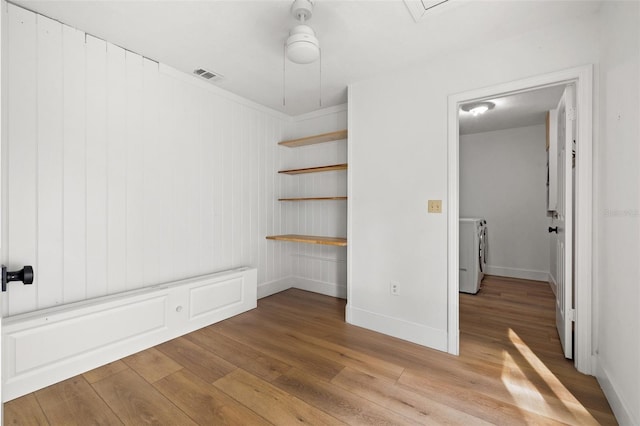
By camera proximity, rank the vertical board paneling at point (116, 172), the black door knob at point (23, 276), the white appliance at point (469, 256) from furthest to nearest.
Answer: the white appliance at point (469, 256) < the vertical board paneling at point (116, 172) < the black door knob at point (23, 276)

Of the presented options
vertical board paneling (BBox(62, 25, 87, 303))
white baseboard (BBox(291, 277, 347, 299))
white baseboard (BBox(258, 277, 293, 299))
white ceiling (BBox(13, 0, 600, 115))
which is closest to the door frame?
white ceiling (BBox(13, 0, 600, 115))

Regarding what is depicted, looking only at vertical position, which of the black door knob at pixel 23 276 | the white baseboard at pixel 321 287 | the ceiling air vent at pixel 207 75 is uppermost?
the ceiling air vent at pixel 207 75

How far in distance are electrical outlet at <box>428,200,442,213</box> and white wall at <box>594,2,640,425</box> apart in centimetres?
97

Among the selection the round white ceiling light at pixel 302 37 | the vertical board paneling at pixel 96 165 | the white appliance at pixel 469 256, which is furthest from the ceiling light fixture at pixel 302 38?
the white appliance at pixel 469 256

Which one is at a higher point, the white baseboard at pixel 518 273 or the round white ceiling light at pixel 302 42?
the round white ceiling light at pixel 302 42

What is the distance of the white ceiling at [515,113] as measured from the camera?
3.58 m

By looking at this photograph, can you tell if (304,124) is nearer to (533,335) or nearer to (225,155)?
(225,155)

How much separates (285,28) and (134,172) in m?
1.64

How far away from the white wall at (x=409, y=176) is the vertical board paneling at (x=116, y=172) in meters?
1.95

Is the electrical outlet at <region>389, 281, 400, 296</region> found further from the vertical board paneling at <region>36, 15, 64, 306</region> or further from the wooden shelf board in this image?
the vertical board paneling at <region>36, 15, 64, 306</region>

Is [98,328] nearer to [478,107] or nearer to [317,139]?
Result: [317,139]

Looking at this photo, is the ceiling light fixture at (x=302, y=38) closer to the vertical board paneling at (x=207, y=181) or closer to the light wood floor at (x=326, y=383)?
the vertical board paneling at (x=207, y=181)

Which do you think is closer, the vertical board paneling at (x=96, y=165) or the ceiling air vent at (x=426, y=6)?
the ceiling air vent at (x=426, y=6)

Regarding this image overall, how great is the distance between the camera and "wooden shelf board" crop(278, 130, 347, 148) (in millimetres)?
3455
